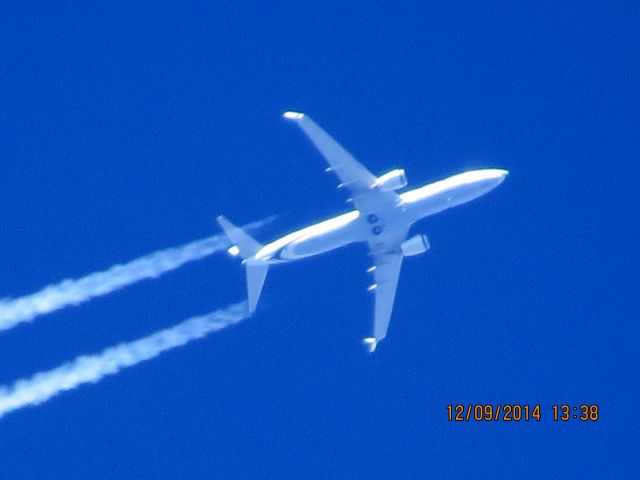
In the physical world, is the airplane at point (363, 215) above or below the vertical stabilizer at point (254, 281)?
above

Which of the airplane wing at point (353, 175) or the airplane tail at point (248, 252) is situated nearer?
the airplane wing at point (353, 175)

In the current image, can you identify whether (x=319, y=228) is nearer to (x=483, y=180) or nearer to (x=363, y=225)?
(x=363, y=225)

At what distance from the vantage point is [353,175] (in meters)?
90.4

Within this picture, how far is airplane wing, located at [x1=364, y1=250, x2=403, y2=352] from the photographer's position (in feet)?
313

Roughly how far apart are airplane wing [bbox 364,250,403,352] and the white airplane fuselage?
3.18 meters

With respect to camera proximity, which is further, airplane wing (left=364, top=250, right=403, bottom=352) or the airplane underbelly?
airplane wing (left=364, top=250, right=403, bottom=352)

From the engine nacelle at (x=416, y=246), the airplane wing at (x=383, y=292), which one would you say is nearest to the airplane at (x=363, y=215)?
the engine nacelle at (x=416, y=246)

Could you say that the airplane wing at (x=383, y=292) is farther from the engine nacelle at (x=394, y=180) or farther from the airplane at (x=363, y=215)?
the engine nacelle at (x=394, y=180)

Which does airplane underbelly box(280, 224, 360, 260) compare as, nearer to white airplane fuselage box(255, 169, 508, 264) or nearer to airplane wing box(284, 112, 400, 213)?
white airplane fuselage box(255, 169, 508, 264)

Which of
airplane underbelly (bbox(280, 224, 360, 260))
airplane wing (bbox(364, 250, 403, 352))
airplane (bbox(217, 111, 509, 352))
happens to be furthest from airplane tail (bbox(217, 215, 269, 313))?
airplane wing (bbox(364, 250, 403, 352))

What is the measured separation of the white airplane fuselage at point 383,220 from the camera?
89.4m

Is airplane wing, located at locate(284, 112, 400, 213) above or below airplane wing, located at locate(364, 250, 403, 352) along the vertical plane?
above

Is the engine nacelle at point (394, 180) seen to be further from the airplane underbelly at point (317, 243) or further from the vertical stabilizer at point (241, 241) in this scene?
the vertical stabilizer at point (241, 241)

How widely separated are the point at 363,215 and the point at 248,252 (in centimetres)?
782
